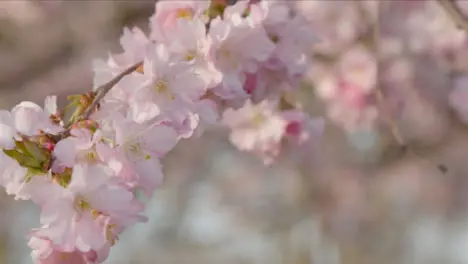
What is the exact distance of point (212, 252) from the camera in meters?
5.11

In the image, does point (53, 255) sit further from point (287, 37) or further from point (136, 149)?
point (287, 37)

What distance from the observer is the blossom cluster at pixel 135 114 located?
734 mm

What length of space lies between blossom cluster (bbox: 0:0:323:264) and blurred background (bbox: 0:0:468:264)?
236 mm

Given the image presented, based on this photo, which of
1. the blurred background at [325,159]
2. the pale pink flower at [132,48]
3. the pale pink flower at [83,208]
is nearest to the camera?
the pale pink flower at [83,208]

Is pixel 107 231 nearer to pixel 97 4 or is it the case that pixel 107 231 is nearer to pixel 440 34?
pixel 440 34

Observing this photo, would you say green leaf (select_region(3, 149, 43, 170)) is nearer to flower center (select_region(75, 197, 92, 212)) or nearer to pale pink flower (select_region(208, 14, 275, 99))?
flower center (select_region(75, 197, 92, 212))

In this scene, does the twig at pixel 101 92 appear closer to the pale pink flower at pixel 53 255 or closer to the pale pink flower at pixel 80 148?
the pale pink flower at pixel 80 148

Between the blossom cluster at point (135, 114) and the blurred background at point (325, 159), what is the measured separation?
24 centimetres

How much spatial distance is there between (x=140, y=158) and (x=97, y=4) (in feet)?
5.83

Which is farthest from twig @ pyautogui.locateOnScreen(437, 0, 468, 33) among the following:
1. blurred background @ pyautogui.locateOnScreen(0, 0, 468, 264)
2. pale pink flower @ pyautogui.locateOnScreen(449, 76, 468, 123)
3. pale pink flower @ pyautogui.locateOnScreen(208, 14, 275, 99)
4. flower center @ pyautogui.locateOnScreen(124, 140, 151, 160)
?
pale pink flower @ pyautogui.locateOnScreen(449, 76, 468, 123)

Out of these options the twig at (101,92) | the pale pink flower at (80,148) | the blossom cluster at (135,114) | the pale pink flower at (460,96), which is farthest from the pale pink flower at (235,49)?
the pale pink flower at (460,96)

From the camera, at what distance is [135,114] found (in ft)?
2.69

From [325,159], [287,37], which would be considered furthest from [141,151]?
[325,159]

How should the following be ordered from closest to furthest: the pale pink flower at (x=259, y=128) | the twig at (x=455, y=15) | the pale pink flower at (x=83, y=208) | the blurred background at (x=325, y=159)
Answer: the pale pink flower at (x=83, y=208) < the twig at (x=455, y=15) < the pale pink flower at (x=259, y=128) < the blurred background at (x=325, y=159)
